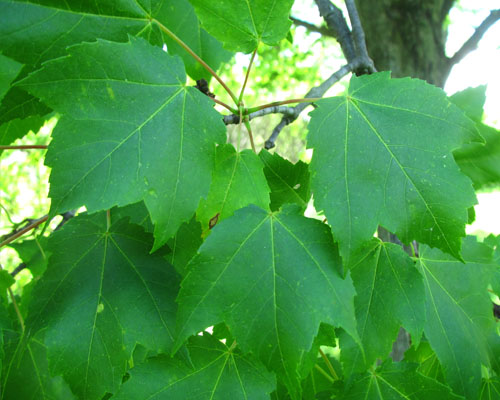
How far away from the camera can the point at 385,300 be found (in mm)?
845

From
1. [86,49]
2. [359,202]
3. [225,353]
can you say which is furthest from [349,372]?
[86,49]

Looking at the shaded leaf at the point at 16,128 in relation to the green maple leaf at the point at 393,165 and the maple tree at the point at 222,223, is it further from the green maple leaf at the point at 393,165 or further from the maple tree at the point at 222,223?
the green maple leaf at the point at 393,165

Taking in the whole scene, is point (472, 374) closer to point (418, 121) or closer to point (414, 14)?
point (418, 121)

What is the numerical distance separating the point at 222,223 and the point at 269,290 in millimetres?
127

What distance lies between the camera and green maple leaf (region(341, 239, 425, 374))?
2.73 feet

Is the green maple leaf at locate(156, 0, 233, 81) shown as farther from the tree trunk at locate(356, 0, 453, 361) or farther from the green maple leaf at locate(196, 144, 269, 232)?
the tree trunk at locate(356, 0, 453, 361)

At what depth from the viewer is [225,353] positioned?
856mm

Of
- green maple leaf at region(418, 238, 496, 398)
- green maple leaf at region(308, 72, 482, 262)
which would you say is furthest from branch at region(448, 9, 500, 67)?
green maple leaf at region(308, 72, 482, 262)

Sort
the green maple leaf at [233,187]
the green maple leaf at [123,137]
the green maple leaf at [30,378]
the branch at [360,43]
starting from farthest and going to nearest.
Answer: the branch at [360,43] < the green maple leaf at [30,378] < the green maple leaf at [233,187] < the green maple leaf at [123,137]

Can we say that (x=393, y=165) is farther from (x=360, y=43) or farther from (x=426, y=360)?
(x=360, y=43)

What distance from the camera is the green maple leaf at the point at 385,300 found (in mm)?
832

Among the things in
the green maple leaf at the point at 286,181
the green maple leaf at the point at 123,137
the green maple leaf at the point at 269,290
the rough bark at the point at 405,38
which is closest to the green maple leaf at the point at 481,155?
the green maple leaf at the point at 286,181

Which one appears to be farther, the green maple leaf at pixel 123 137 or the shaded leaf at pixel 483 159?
the shaded leaf at pixel 483 159

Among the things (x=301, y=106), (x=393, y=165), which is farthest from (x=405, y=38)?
(x=393, y=165)
